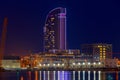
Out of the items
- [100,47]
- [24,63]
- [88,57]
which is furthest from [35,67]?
[100,47]

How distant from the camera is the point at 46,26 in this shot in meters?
176

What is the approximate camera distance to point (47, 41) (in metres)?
176

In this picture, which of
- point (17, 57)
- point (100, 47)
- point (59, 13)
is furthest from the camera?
point (59, 13)

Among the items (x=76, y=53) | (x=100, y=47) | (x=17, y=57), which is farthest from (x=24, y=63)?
(x=100, y=47)

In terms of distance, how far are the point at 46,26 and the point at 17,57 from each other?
30421mm

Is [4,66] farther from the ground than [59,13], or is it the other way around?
[59,13]

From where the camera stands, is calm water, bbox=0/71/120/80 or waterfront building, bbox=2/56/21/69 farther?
waterfront building, bbox=2/56/21/69

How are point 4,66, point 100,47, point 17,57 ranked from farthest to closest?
point 100,47
point 17,57
point 4,66

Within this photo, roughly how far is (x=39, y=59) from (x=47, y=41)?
92.0 ft

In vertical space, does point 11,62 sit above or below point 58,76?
below

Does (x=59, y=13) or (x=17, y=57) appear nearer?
(x=17, y=57)

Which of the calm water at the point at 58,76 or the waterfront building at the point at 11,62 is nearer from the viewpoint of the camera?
the calm water at the point at 58,76

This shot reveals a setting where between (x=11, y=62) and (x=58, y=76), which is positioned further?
(x=11, y=62)

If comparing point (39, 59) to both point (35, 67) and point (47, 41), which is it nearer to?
point (35, 67)
